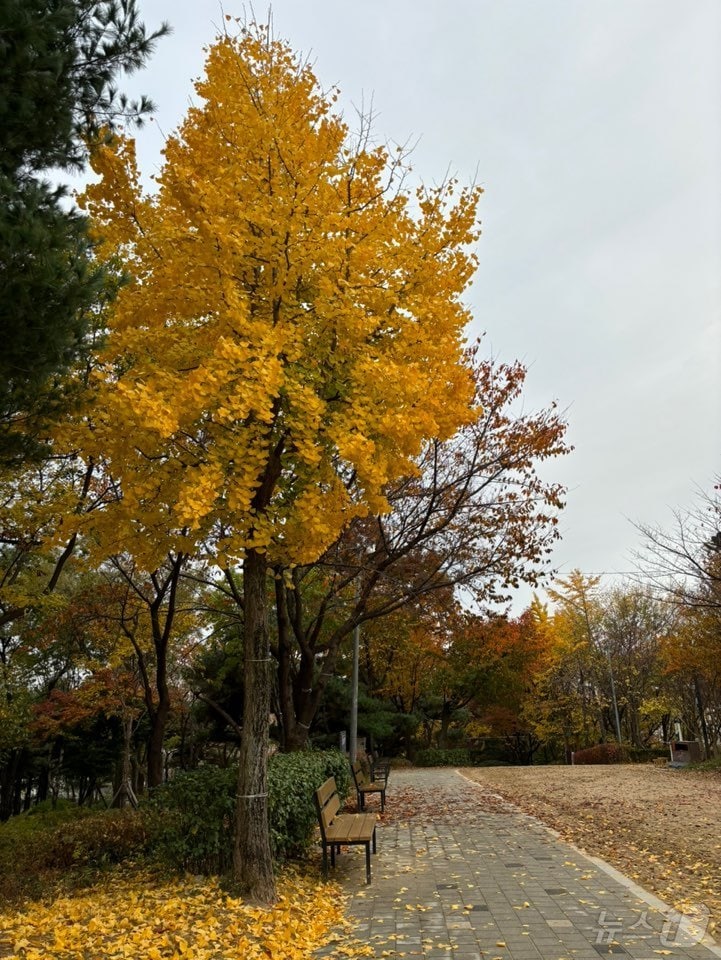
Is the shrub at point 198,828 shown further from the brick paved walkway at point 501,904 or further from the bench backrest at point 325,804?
the brick paved walkway at point 501,904

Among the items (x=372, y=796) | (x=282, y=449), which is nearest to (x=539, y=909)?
(x=282, y=449)

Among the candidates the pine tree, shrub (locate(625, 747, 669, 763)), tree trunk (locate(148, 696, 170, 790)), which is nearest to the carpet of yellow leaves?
the pine tree

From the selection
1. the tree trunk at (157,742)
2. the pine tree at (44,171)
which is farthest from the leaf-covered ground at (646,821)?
the tree trunk at (157,742)

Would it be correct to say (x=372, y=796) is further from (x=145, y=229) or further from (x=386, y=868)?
(x=145, y=229)

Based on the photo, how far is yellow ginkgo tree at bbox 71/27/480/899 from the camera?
5.20m

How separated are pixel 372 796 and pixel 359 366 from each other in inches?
432

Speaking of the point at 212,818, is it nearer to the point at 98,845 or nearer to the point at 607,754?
the point at 98,845

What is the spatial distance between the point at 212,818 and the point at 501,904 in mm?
2554

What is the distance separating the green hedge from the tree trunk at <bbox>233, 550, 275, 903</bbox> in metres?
0.47

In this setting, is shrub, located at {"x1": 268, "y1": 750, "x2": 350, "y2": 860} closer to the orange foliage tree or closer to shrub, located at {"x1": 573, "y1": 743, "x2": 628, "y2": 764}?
the orange foliage tree

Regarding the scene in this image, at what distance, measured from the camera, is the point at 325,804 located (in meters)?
6.91

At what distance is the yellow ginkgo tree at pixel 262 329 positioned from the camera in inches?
205

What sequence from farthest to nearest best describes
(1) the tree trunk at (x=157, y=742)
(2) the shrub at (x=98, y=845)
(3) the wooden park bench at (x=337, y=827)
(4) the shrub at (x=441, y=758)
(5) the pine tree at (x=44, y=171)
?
(4) the shrub at (x=441, y=758) < (1) the tree trunk at (x=157, y=742) < (2) the shrub at (x=98, y=845) < (3) the wooden park bench at (x=337, y=827) < (5) the pine tree at (x=44, y=171)

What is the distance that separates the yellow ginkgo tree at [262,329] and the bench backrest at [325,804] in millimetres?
824
